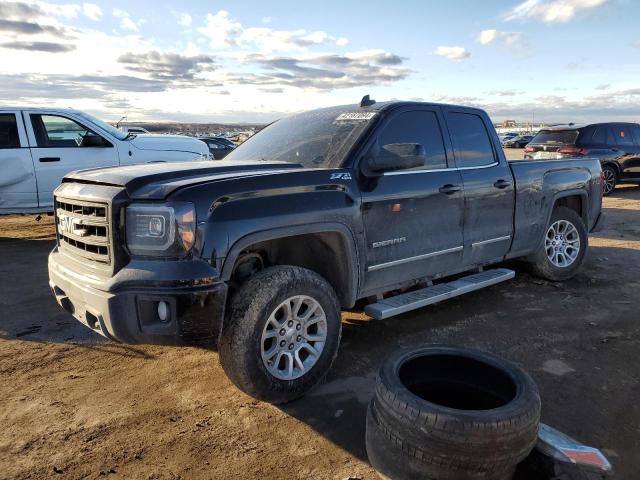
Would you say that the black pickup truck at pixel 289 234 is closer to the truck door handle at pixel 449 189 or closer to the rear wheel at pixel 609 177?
the truck door handle at pixel 449 189

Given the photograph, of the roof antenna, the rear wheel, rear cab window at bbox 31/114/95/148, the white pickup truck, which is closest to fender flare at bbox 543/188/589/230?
the roof antenna

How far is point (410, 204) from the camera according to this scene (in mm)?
3986

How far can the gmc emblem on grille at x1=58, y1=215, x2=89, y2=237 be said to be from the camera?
328cm

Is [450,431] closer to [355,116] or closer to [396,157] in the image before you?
[396,157]

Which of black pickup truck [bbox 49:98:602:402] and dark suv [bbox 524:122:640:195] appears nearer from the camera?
black pickup truck [bbox 49:98:602:402]

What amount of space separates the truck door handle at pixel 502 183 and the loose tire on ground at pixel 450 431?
99.3 inches

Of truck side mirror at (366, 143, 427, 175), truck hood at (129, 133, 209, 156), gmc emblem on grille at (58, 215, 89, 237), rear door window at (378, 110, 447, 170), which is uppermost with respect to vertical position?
rear door window at (378, 110, 447, 170)

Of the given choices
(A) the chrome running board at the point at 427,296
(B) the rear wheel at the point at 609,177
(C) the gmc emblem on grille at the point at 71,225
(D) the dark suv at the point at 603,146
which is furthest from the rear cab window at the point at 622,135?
(C) the gmc emblem on grille at the point at 71,225

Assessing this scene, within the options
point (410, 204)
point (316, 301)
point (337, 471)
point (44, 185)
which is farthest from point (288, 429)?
point (44, 185)

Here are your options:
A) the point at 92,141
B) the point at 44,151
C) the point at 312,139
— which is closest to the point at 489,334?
the point at 312,139

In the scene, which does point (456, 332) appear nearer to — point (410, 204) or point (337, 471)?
point (410, 204)

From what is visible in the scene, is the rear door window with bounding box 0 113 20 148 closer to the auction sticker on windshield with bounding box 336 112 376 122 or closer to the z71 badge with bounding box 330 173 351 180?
the auction sticker on windshield with bounding box 336 112 376 122

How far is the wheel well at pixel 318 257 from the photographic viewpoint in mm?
3506

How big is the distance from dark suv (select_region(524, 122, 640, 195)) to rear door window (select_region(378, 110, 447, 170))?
9551 millimetres
